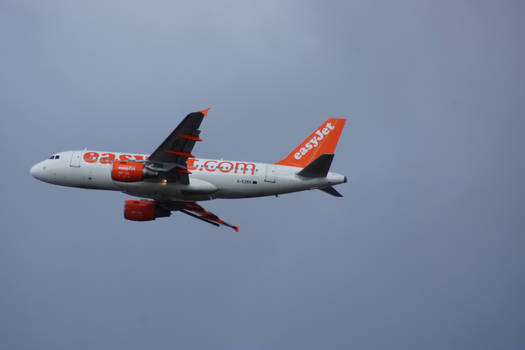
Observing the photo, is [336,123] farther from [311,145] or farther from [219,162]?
[219,162]

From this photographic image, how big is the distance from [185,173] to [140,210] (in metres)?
7.35

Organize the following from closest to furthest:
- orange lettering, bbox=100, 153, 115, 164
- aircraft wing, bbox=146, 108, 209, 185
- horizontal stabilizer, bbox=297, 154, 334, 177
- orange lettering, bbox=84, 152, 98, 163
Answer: aircraft wing, bbox=146, 108, 209, 185
horizontal stabilizer, bbox=297, 154, 334, 177
orange lettering, bbox=100, 153, 115, 164
orange lettering, bbox=84, 152, 98, 163

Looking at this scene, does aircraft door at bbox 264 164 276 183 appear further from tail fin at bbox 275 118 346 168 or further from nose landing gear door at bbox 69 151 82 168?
nose landing gear door at bbox 69 151 82 168

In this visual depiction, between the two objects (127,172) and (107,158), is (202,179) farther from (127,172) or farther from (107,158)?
(107,158)

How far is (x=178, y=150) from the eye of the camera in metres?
49.9

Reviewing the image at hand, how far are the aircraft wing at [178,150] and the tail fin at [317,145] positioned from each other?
8.52 metres

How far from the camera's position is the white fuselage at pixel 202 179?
51.9 metres

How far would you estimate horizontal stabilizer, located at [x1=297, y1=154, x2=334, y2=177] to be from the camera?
49406 mm

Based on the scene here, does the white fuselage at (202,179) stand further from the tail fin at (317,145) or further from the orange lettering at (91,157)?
the tail fin at (317,145)

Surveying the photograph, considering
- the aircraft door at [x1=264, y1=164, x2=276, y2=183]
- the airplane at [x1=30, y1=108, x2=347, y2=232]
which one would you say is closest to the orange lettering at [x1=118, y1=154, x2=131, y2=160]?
the airplane at [x1=30, y1=108, x2=347, y2=232]

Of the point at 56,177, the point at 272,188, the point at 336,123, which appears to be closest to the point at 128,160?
the point at 56,177

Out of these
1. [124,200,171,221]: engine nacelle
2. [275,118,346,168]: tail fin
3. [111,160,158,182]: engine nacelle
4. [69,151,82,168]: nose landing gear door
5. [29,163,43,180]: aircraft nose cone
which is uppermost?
[275,118,346,168]: tail fin

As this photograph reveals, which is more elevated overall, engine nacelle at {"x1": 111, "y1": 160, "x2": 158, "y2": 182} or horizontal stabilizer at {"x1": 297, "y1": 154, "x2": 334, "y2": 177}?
horizontal stabilizer at {"x1": 297, "y1": 154, "x2": 334, "y2": 177}

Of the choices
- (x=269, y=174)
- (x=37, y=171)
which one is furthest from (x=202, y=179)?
(x=37, y=171)
